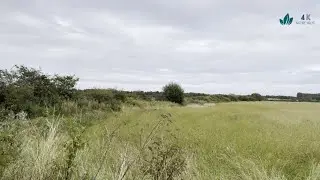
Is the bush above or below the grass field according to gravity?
above

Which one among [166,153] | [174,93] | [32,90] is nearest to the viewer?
[166,153]

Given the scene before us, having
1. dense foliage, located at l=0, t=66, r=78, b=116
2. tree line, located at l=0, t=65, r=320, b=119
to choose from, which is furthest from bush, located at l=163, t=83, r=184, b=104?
dense foliage, located at l=0, t=66, r=78, b=116

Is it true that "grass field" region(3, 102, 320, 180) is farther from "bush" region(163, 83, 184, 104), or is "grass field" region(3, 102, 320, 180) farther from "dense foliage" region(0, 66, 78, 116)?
"bush" region(163, 83, 184, 104)

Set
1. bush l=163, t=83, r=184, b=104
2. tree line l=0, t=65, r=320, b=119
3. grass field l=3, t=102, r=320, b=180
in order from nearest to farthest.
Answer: grass field l=3, t=102, r=320, b=180 → tree line l=0, t=65, r=320, b=119 → bush l=163, t=83, r=184, b=104

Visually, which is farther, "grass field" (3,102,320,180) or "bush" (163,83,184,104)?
"bush" (163,83,184,104)

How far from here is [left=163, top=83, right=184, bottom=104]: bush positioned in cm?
5784

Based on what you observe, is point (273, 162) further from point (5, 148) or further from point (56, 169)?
point (5, 148)

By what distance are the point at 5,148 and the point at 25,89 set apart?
1906cm

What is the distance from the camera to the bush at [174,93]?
57838 mm

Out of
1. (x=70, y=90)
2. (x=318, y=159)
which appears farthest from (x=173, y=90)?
(x=318, y=159)

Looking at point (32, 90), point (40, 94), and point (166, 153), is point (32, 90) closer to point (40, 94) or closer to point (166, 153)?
point (40, 94)

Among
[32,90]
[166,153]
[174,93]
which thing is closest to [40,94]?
[32,90]

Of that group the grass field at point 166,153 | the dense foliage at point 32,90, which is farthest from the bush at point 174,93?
the grass field at point 166,153

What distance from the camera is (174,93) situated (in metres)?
57.8
